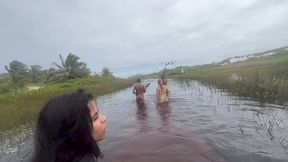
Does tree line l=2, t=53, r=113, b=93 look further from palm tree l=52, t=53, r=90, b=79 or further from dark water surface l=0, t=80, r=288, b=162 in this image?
dark water surface l=0, t=80, r=288, b=162

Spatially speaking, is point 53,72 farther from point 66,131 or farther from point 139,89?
point 66,131

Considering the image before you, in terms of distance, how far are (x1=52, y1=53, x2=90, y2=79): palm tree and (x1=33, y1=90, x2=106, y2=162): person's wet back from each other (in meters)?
49.8

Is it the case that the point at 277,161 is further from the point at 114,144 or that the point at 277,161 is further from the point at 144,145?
the point at 114,144

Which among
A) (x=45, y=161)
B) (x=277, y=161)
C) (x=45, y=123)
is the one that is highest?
(x=45, y=123)

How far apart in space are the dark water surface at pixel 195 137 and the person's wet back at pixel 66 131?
15.5 feet

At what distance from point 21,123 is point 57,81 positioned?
37013mm

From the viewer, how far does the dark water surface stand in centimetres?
708

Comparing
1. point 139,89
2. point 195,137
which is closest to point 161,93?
point 139,89

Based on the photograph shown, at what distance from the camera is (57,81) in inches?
1934

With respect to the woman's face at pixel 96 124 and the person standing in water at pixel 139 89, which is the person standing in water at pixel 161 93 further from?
the woman's face at pixel 96 124

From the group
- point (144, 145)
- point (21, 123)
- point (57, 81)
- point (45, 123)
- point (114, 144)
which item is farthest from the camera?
point (57, 81)

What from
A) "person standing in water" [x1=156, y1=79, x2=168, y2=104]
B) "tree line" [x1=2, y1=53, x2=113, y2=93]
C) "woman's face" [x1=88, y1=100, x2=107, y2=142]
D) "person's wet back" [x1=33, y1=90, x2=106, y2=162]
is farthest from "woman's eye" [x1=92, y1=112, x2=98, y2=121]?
"tree line" [x1=2, y1=53, x2=113, y2=93]

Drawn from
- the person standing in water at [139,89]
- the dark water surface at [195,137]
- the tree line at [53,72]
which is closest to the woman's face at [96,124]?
the dark water surface at [195,137]

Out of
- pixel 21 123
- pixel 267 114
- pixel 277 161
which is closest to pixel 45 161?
pixel 277 161
